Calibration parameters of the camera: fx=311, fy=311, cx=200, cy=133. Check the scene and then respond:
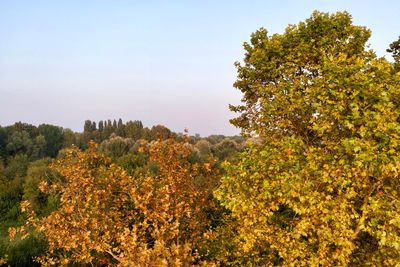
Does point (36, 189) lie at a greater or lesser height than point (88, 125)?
lesser

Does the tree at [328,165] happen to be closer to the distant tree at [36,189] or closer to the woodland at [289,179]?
the woodland at [289,179]

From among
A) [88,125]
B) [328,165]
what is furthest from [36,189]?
[88,125]

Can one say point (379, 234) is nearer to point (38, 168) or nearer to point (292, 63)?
point (292, 63)

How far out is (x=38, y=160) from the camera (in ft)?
199

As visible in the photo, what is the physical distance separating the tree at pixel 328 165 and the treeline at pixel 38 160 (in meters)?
4.58

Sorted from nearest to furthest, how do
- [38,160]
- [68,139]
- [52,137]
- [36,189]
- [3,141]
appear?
[36,189]
[38,160]
[3,141]
[52,137]
[68,139]

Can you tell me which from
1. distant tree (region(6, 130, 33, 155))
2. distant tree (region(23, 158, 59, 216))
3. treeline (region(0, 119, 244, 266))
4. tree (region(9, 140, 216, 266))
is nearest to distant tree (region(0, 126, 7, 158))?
treeline (region(0, 119, 244, 266))

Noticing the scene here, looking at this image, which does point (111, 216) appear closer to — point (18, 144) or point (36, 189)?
point (36, 189)

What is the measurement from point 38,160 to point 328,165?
62228 mm

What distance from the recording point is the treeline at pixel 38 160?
2327cm

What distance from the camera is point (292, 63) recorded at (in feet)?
46.4

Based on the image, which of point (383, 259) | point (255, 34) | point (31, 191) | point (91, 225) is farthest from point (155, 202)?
point (31, 191)

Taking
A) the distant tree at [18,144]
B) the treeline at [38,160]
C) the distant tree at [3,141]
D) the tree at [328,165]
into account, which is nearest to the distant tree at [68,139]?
the treeline at [38,160]

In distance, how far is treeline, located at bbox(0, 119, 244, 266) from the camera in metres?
23.3
